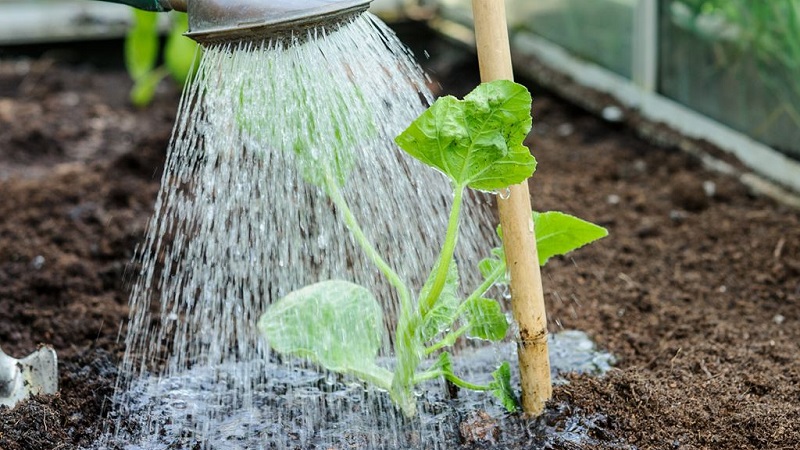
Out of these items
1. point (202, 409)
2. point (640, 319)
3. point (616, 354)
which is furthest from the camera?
point (640, 319)

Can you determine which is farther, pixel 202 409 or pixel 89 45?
pixel 89 45

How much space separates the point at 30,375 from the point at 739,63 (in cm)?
240

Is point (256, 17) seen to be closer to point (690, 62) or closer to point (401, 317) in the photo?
point (401, 317)

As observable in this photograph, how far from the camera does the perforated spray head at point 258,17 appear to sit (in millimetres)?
1707

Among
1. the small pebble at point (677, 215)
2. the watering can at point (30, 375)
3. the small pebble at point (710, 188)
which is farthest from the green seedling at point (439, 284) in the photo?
the small pebble at point (710, 188)

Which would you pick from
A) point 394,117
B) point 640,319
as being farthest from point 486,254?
point 394,117

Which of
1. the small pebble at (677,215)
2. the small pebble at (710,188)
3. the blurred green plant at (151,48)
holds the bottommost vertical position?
the small pebble at (710,188)

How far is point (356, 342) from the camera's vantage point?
1982 millimetres

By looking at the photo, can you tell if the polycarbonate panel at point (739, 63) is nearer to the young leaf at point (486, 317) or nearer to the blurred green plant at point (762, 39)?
the blurred green plant at point (762, 39)

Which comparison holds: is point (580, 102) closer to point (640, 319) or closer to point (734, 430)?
point (640, 319)

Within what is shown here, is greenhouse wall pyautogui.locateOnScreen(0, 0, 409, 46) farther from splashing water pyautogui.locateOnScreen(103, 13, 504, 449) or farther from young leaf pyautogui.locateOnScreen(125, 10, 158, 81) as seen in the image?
splashing water pyautogui.locateOnScreen(103, 13, 504, 449)

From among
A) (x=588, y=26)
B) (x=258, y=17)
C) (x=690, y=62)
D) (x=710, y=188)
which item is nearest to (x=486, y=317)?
(x=258, y=17)

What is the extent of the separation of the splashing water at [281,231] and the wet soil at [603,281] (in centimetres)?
13

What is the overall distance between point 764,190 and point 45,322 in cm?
214
